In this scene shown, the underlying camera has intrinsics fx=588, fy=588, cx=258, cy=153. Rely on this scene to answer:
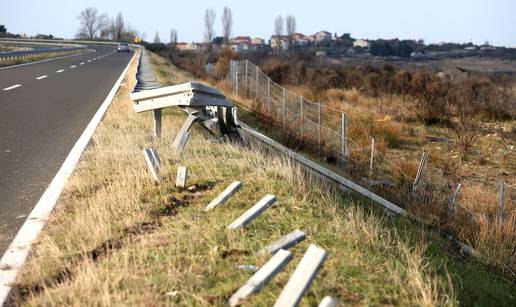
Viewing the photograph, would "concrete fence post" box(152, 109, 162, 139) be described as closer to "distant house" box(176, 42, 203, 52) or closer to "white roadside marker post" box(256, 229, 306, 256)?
"white roadside marker post" box(256, 229, 306, 256)

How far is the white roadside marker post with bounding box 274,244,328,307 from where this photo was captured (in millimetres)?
2938

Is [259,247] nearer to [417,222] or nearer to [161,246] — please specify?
[161,246]

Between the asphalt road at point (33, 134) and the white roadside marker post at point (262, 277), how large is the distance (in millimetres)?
2028

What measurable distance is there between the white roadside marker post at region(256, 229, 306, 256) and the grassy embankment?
0.07 meters

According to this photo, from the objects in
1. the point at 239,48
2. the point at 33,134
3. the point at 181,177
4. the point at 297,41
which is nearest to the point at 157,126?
the point at 33,134

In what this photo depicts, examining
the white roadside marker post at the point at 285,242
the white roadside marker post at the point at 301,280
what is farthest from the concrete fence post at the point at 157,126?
the white roadside marker post at the point at 301,280

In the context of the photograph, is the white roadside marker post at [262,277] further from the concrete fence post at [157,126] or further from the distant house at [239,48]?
the distant house at [239,48]

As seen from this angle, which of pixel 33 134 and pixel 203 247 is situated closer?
pixel 203 247

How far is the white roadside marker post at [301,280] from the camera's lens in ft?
9.64

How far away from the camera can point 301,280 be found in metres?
3.04

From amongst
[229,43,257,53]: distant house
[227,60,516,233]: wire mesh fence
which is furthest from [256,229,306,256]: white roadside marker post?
[229,43,257,53]: distant house

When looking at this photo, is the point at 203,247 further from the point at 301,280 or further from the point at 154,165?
the point at 154,165

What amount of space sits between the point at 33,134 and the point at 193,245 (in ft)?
18.7

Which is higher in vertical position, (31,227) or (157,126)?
(157,126)
